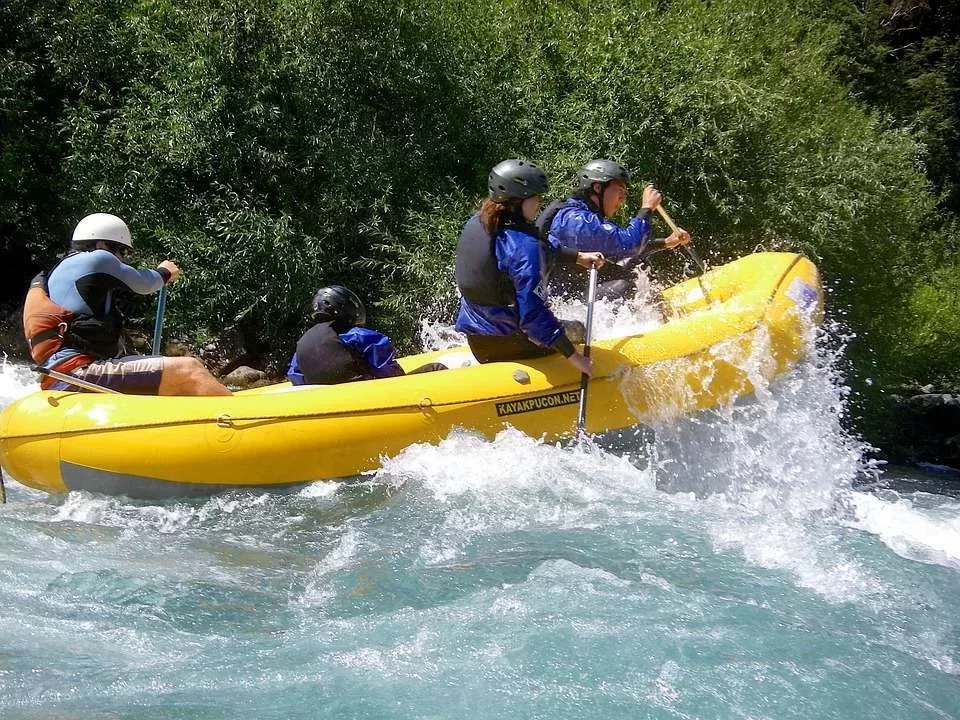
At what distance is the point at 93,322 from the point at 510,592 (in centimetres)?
305

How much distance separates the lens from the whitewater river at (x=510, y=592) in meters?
3.36

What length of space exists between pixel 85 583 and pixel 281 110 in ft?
25.0

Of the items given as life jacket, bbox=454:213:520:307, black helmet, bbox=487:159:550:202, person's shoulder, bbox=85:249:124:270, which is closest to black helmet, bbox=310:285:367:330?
life jacket, bbox=454:213:520:307

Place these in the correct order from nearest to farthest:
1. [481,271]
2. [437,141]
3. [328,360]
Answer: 1. [481,271]
2. [328,360]
3. [437,141]

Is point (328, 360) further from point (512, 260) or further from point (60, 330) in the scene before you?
point (60, 330)

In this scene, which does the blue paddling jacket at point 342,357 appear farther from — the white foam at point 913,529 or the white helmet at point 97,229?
the white foam at point 913,529

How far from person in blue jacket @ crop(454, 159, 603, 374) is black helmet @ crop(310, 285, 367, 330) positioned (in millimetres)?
631

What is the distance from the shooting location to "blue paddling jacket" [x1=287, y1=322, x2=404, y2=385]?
5902 mm

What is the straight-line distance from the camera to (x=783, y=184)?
1007 cm

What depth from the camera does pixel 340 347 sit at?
5.93 metres

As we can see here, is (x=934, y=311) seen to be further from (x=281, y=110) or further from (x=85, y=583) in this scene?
(x=85, y=583)

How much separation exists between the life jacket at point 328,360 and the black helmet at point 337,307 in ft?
0.32

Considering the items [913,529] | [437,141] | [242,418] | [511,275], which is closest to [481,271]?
[511,275]

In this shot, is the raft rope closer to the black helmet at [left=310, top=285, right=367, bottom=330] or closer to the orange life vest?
the orange life vest
